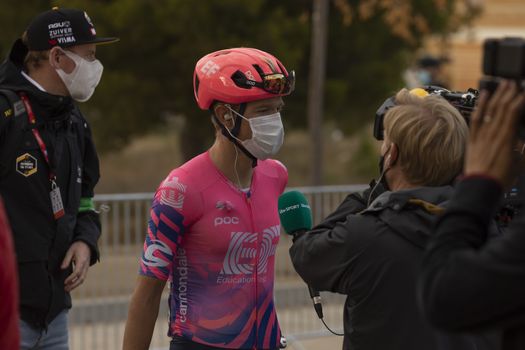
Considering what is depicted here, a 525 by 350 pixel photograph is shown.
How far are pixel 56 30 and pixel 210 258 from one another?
1.28 metres

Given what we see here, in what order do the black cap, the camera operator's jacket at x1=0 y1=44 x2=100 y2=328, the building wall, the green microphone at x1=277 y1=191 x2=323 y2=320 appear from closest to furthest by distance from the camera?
the green microphone at x1=277 y1=191 x2=323 y2=320 → the camera operator's jacket at x1=0 y1=44 x2=100 y2=328 → the black cap → the building wall

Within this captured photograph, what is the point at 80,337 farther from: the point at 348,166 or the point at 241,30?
the point at 348,166

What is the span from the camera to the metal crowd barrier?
29.9 ft

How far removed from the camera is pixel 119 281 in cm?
938

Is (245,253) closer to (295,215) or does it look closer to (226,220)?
(226,220)

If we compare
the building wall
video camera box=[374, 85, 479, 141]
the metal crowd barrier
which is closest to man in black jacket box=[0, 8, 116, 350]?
video camera box=[374, 85, 479, 141]

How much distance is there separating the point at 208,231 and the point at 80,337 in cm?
574

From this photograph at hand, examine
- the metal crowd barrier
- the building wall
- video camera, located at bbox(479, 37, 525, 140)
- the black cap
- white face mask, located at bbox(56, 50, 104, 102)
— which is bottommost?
the building wall

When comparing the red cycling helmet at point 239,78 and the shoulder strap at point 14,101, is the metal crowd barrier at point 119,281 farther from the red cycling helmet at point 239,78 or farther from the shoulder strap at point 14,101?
the red cycling helmet at point 239,78

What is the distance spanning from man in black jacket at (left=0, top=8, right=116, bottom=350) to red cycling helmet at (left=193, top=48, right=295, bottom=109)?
724 mm

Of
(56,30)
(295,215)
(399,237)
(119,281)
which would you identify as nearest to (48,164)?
(56,30)

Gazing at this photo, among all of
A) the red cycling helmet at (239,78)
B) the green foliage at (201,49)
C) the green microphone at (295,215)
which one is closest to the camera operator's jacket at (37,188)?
the red cycling helmet at (239,78)

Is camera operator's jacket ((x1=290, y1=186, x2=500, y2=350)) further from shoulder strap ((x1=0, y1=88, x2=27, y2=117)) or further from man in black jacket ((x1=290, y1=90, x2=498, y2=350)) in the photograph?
shoulder strap ((x1=0, y1=88, x2=27, y2=117))

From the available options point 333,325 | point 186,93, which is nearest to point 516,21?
point 186,93
